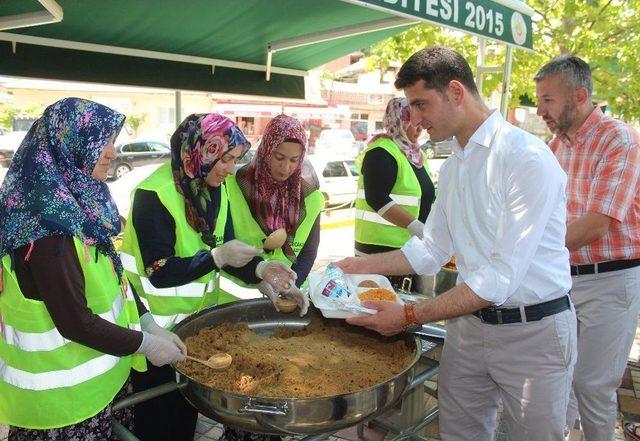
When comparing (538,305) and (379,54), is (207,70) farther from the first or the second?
(379,54)

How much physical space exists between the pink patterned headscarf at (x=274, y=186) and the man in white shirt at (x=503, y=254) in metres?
0.77

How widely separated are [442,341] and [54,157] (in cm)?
161

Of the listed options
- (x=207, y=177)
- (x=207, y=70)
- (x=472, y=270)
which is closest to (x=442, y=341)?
(x=472, y=270)

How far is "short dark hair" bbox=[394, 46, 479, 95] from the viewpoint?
5.82 feet

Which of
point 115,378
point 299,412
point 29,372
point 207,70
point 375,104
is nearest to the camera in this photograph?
point 299,412

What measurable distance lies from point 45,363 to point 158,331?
13.7 inches

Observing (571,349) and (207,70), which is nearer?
(571,349)

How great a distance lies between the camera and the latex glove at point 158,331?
1.69m

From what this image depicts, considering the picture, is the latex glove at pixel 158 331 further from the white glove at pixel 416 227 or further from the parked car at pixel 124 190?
the parked car at pixel 124 190

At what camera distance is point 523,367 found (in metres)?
1.83

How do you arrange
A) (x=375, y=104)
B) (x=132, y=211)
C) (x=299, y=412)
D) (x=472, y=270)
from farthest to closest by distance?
1. (x=375, y=104)
2. (x=132, y=211)
3. (x=472, y=270)
4. (x=299, y=412)

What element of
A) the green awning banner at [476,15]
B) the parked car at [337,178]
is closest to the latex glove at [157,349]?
the green awning banner at [476,15]

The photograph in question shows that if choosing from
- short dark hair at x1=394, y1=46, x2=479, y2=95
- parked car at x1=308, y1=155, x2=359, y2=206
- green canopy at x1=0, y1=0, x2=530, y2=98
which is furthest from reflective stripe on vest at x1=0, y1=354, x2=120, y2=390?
parked car at x1=308, y1=155, x2=359, y2=206

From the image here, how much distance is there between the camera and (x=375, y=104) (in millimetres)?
34750
